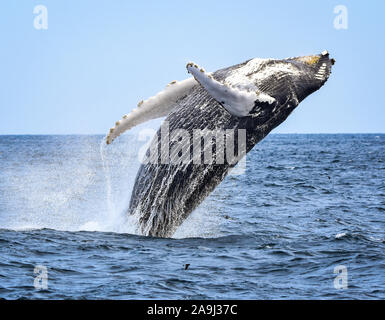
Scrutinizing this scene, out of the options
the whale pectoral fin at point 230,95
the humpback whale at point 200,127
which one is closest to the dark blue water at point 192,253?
the humpback whale at point 200,127

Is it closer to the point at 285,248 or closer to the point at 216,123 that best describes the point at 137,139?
the point at 216,123

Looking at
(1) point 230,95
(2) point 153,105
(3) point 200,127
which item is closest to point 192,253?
(3) point 200,127

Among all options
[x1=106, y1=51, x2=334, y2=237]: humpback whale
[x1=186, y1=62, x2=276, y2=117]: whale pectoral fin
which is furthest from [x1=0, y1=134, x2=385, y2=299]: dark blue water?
[x1=186, y1=62, x2=276, y2=117]: whale pectoral fin

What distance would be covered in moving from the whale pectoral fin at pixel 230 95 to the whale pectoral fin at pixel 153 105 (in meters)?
0.92

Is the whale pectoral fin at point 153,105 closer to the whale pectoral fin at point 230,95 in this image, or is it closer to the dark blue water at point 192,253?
the dark blue water at point 192,253

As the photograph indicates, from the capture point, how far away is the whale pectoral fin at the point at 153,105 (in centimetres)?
1084

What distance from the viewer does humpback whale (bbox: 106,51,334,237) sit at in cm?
1085

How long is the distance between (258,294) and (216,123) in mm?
3363

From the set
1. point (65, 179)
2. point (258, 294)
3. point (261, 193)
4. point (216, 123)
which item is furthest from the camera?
point (65, 179)
